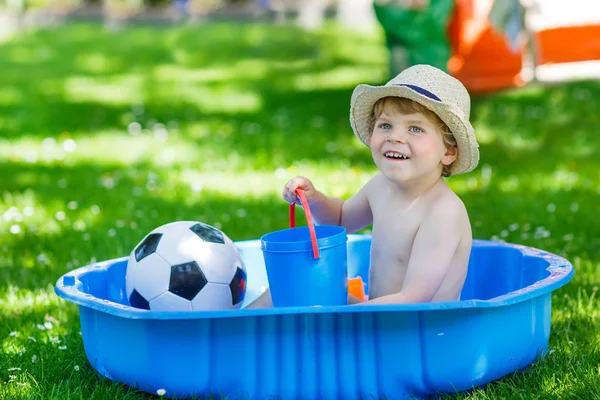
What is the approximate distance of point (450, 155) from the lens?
293 cm

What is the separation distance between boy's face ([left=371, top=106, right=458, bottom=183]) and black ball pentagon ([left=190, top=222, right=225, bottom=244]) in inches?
24.4

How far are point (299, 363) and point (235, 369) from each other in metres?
0.18

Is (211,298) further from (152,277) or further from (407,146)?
(407,146)

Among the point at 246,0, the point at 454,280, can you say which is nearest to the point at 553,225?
the point at 454,280

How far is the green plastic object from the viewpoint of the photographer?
733 centimetres

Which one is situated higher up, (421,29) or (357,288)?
(421,29)

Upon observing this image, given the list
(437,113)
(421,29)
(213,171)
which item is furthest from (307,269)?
(421,29)

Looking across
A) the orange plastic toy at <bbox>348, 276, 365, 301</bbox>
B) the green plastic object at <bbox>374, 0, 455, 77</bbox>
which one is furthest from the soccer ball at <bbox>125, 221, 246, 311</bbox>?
the green plastic object at <bbox>374, 0, 455, 77</bbox>

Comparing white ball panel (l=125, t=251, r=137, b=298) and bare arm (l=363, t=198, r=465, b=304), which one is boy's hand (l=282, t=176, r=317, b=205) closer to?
bare arm (l=363, t=198, r=465, b=304)

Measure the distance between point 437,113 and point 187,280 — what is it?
3.14 feet

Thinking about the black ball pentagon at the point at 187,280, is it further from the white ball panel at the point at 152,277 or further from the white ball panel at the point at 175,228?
the white ball panel at the point at 175,228

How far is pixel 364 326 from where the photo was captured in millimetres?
2500

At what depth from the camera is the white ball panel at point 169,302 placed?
9.62 ft

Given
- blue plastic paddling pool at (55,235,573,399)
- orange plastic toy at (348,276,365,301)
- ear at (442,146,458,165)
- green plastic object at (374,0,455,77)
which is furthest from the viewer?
green plastic object at (374,0,455,77)
